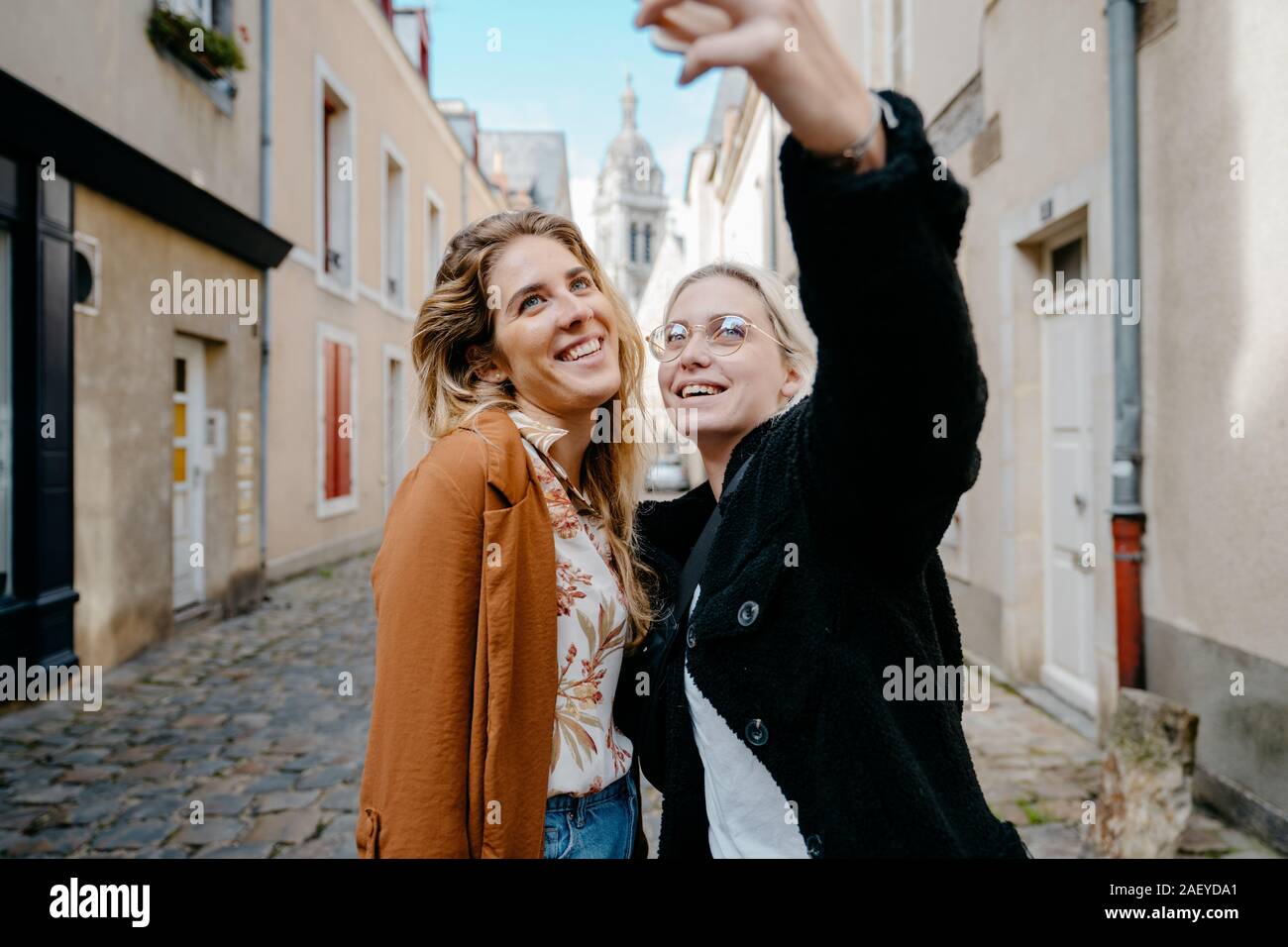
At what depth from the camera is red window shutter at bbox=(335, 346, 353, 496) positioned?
11430mm

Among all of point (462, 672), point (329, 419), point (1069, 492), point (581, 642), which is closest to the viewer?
point (462, 672)

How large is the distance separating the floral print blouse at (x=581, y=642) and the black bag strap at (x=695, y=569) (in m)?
0.12

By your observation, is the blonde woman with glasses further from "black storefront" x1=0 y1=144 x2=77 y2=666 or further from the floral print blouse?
"black storefront" x1=0 y1=144 x2=77 y2=666

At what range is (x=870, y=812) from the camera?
1.07 m

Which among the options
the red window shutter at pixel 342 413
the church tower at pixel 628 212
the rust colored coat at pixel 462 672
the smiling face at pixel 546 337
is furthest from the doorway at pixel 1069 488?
the church tower at pixel 628 212

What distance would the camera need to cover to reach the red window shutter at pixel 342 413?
1143 cm

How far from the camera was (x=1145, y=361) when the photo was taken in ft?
13.4

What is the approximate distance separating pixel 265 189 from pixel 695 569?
349 inches

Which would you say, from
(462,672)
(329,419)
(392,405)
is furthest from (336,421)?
(462,672)

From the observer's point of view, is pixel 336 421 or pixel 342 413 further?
pixel 342 413

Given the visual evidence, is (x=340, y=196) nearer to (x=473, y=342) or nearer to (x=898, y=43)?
(x=898, y=43)

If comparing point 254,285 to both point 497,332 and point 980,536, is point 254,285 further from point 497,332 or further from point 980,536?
point 497,332

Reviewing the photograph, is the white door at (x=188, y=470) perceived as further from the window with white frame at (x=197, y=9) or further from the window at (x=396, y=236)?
the window at (x=396, y=236)

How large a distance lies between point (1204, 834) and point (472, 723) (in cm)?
337
